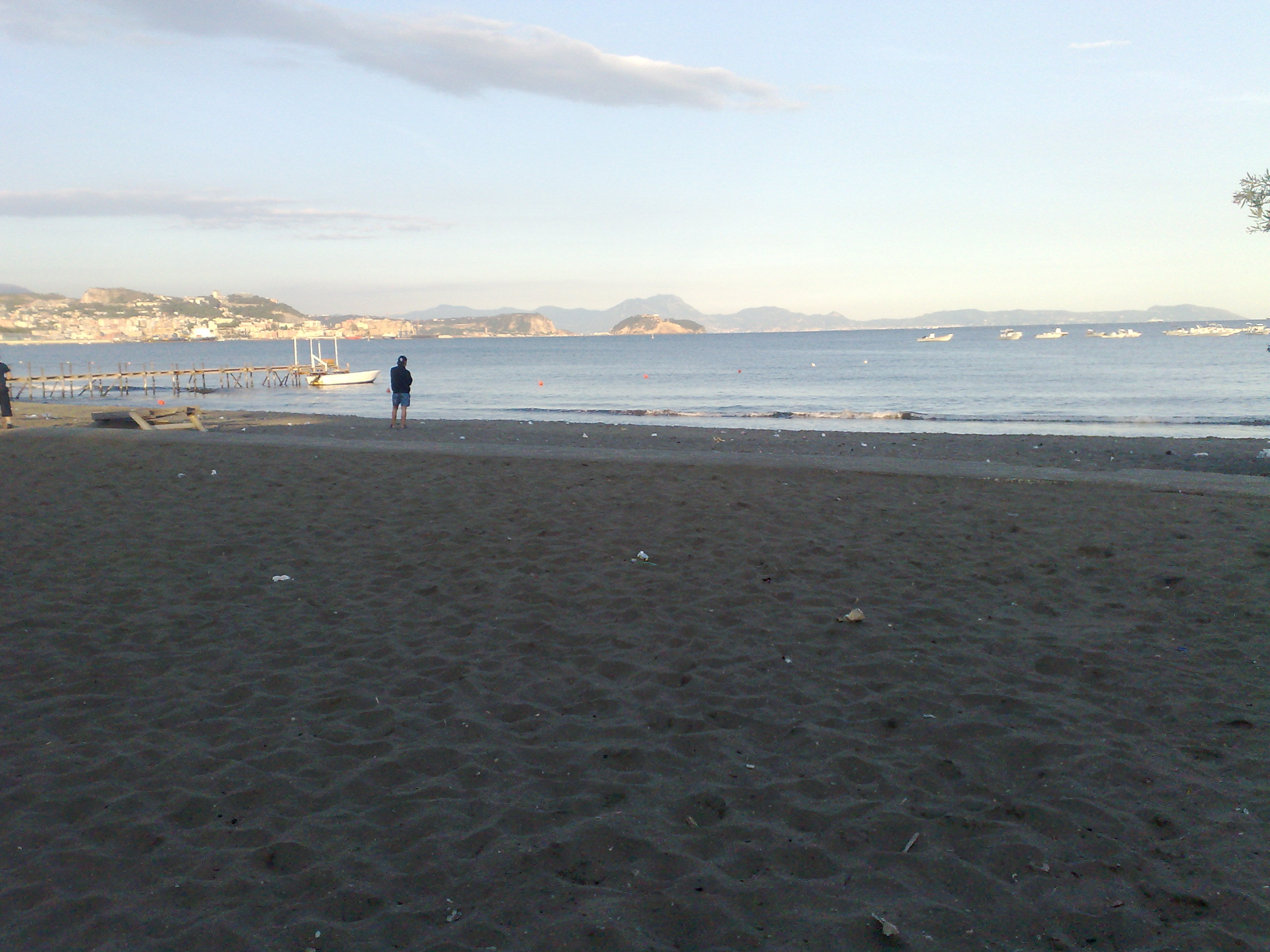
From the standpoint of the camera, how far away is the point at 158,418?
20172 millimetres

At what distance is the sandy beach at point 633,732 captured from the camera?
3109mm

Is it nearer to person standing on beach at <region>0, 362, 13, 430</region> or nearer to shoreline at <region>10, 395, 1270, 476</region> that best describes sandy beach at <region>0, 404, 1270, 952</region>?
shoreline at <region>10, 395, 1270, 476</region>

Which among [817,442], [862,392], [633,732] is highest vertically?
[862,392]

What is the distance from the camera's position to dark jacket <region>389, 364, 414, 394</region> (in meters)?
22.0

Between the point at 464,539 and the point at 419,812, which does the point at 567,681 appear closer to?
the point at 419,812

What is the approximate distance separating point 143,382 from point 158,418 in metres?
48.0

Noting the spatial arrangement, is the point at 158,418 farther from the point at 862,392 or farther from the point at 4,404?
the point at 862,392

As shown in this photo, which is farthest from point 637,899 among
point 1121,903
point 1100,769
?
point 1100,769

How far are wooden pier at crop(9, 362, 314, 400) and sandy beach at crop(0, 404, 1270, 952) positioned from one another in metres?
43.1

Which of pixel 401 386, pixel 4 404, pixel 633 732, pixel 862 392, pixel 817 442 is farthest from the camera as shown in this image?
pixel 862 392

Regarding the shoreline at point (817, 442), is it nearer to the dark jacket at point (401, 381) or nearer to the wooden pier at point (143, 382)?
the dark jacket at point (401, 381)

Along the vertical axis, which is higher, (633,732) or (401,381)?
(401,381)

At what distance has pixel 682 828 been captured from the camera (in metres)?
3.63

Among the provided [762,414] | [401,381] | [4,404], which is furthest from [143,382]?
[762,414]
